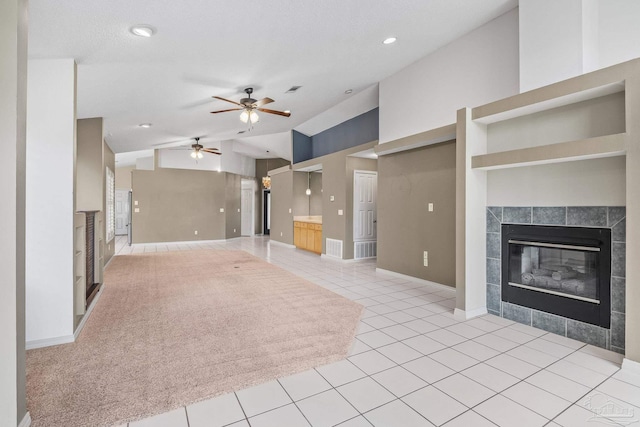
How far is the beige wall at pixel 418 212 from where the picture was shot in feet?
14.5

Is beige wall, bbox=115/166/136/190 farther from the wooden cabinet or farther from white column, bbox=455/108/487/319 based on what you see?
white column, bbox=455/108/487/319

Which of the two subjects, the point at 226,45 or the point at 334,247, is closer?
the point at 226,45

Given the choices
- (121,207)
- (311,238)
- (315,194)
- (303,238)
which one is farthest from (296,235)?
(121,207)

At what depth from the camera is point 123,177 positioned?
1258 cm

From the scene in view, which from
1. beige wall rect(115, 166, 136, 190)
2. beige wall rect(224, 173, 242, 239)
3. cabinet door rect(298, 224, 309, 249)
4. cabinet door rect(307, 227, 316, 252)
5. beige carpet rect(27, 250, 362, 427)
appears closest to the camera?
beige carpet rect(27, 250, 362, 427)

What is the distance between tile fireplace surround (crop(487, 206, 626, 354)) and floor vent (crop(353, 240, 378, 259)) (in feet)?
11.6

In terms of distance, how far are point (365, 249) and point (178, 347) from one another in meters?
5.04

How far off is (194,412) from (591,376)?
9.03 ft

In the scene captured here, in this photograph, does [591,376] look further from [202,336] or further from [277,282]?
[277,282]

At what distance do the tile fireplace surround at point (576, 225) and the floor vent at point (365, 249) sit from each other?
3.54 metres

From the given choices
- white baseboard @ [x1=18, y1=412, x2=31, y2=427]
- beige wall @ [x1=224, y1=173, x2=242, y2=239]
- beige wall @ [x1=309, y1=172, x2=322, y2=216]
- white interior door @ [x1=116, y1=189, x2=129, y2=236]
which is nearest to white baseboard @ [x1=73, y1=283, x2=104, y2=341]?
white baseboard @ [x1=18, y1=412, x2=31, y2=427]

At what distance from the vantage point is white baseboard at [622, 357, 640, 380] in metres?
2.22

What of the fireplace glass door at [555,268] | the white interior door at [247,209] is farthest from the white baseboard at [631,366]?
the white interior door at [247,209]

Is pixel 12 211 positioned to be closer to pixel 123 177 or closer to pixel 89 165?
pixel 89 165
